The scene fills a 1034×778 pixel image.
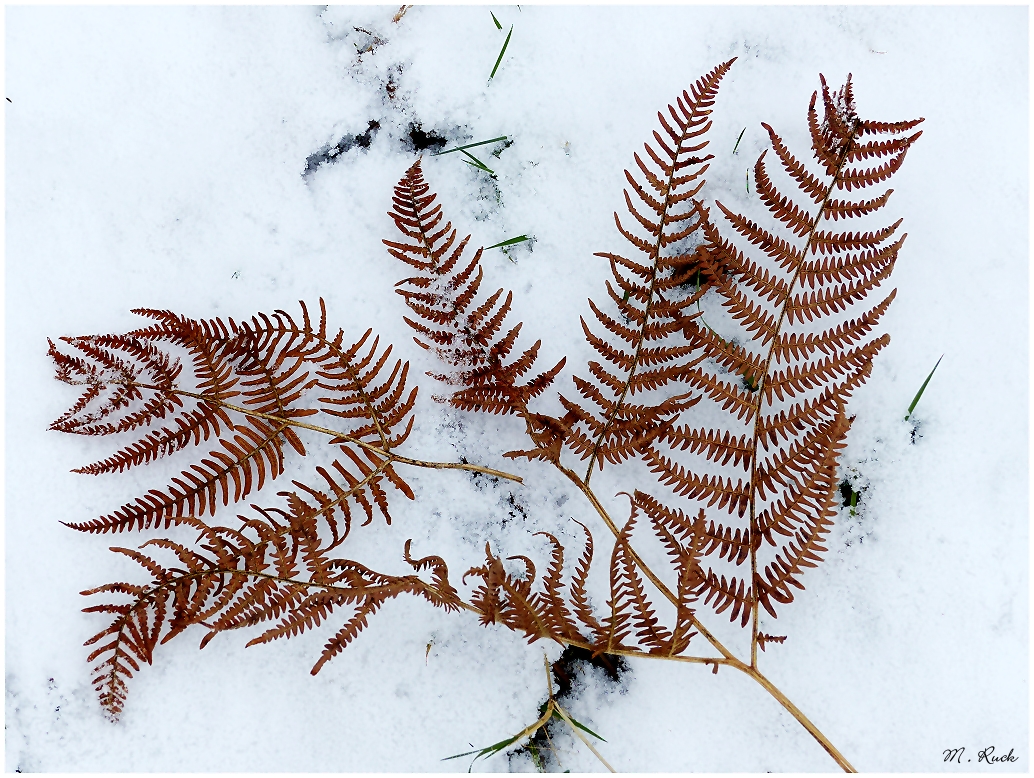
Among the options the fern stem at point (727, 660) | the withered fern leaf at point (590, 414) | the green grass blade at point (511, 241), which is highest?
the green grass blade at point (511, 241)

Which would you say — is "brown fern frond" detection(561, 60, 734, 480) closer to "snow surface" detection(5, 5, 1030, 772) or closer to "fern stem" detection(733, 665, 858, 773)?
"snow surface" detection(5, 5, 1030, 772)

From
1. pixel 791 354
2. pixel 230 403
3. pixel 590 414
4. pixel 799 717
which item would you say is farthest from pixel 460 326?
pixel 799 717

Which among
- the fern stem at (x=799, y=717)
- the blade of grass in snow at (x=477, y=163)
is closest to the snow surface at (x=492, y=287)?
the blade of grass in snow at (x=477, y=163)

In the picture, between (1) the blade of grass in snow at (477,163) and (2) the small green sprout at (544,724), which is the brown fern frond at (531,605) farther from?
(1) the blade of grass in snow at (477,163)

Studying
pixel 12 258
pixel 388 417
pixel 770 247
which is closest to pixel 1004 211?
pixel 770 247

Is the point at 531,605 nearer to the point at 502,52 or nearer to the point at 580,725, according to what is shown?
the point at 580,725
